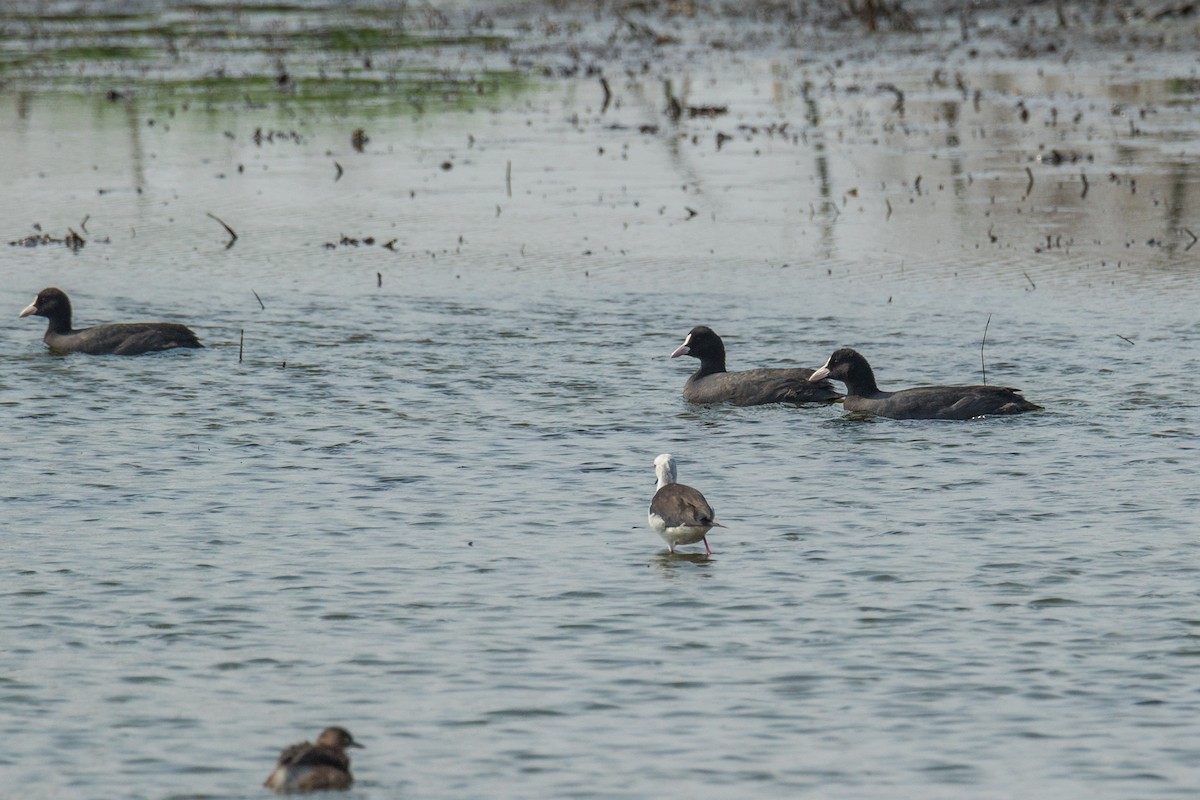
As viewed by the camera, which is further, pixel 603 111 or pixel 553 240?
pixel 603 111

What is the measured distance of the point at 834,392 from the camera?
20500 millimetres

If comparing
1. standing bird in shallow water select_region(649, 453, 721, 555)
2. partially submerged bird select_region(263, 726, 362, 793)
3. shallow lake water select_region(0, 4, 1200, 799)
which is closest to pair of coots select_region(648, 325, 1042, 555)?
shallow lake water select_region(0, 4, 1200, 799)

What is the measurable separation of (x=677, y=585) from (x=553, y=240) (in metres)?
17.0

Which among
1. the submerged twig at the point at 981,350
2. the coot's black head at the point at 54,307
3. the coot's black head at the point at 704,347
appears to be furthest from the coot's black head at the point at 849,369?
the coot's black head at the point at 54,307

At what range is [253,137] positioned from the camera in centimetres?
4172

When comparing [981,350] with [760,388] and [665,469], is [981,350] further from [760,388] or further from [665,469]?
[665,469]

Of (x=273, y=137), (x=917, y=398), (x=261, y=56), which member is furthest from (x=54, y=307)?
(x=261, y=56)

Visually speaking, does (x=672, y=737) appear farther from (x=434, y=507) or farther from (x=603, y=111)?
(x=603, y=111)

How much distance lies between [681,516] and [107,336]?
10958 mm

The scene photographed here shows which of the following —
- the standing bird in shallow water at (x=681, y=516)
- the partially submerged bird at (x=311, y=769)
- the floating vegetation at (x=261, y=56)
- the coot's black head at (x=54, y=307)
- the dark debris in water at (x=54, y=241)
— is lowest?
the partially submerged bird at (x=311, y=769)

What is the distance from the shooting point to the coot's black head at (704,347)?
2084 centimetres

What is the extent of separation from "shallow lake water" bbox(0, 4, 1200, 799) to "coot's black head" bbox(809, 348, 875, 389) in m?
0.45

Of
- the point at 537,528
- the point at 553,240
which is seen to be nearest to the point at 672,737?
the point at 537,528

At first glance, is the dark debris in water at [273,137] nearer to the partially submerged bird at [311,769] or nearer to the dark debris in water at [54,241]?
the dark debris in water at [54,241]
